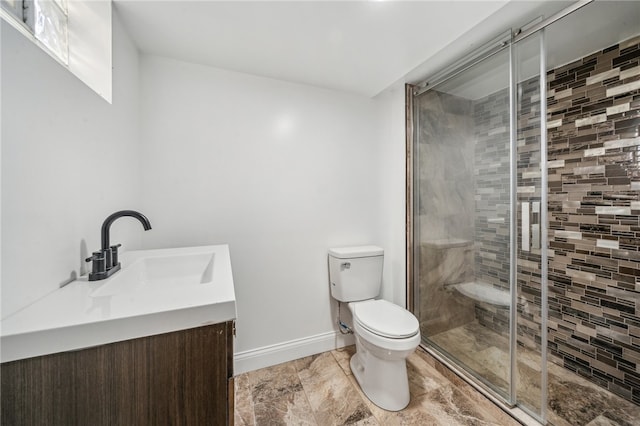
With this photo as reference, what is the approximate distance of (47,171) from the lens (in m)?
0.75

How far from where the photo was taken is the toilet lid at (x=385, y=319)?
1415mm

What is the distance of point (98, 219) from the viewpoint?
1.02 m

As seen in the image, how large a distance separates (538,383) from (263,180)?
2.02 meters

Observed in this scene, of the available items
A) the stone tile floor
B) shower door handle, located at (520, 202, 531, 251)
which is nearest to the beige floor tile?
the stone tile floor

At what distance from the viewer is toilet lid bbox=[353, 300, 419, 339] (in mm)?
1415

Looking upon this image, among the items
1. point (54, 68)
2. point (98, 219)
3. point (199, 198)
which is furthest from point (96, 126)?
point (199, 198)

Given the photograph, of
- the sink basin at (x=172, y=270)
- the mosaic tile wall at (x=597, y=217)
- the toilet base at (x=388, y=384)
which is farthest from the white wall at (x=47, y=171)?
the mosaic tile wall at (x=597, y=217)

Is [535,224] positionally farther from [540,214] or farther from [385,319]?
[385,319]

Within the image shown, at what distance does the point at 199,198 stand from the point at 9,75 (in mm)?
1077

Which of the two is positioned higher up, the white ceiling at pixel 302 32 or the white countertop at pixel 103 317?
the white ceiling at pixel 302 32

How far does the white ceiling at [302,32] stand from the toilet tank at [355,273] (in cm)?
133

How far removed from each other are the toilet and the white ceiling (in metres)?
1.36

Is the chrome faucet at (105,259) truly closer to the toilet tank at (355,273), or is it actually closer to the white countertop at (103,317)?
the white countertop at (103,317)

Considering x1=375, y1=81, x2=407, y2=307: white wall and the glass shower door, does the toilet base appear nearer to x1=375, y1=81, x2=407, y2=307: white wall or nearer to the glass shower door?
the glass shower door
